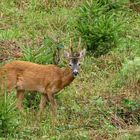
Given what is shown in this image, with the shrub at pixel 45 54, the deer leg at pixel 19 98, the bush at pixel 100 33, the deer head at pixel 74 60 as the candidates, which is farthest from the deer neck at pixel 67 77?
the bush at pixel 100 33

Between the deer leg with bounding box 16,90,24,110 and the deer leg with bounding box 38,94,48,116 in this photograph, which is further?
the deer leg with bounding box 16,90,24,110

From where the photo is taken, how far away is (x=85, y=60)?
52.5 feet

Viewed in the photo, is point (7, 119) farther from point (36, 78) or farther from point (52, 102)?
point (36, 78)

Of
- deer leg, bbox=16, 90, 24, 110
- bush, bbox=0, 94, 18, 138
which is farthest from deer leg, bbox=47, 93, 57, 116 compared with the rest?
bush, bbox=0, 94, 18, 138

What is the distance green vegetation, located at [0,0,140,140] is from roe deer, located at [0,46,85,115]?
28 centimetres

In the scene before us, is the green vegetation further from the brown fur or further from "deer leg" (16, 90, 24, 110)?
the brown fur

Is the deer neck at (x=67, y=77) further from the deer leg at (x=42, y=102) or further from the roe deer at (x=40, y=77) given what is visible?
the deer leg at (x=42, y=102)

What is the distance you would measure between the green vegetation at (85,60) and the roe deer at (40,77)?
28 centimetres

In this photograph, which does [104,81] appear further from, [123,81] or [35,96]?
[35,96]

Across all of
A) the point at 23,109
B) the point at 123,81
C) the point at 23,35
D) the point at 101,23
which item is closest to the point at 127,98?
the point at 123,81

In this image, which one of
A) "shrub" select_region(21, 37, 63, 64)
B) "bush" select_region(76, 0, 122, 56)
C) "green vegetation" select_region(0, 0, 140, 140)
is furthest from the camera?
"bush" select_region(76, 0, 122, 56)

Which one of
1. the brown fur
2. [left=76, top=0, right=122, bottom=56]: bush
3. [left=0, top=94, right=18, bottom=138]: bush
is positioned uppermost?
[left=76, top=0, right=122, bottom=56]: bush

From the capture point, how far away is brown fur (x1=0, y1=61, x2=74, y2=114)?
41.7 feet

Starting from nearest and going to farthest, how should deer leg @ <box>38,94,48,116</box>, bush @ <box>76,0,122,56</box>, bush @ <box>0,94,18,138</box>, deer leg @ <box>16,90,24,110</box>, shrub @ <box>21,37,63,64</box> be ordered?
1. bush @ <box>0,94,18,138</box>
2. deer leg @ <box>38,94,48,116</box>
3. deer leg @ <box>16,90,24,110</box>
4. shrub @ <box>21,37,63,64</box>
5. bush @ <box>76,0,122,56</box>
